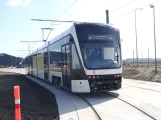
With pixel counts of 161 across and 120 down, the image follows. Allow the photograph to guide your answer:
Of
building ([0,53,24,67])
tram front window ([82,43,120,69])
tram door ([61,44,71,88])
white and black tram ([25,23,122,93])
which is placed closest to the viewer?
white and black tram ([25,23,122,93])

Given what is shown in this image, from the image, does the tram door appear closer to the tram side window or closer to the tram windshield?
the tram side window

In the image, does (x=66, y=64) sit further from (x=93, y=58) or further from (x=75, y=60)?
(x=93, y=58)

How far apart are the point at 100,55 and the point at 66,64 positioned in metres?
2.51

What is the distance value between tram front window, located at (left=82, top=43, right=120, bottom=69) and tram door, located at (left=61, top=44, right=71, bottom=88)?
148 centimetres

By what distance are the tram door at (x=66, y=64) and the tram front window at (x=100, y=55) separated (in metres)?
1.48

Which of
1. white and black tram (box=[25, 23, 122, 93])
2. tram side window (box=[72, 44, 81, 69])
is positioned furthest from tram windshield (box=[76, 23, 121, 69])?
tram side window (box=[72, 44, 81, 69])

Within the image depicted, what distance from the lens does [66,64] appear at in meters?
17.5

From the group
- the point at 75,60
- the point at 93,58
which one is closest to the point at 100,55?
the point at 93,58

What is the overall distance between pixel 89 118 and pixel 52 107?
2.82m

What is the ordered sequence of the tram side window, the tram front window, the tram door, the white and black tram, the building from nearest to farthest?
1. the white and black tram
2. the tram front window
3. the tram side window
4. the tram door
5. the building

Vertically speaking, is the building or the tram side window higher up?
the building

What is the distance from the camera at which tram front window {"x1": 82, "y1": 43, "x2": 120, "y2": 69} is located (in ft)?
51.1

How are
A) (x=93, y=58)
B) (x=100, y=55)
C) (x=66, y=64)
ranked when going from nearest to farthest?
(x=93, y=58)
(x=100, y=55)
(x=66, y=64)

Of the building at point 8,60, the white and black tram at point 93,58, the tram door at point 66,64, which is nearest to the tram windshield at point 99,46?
the white and black tram at point 93,58
